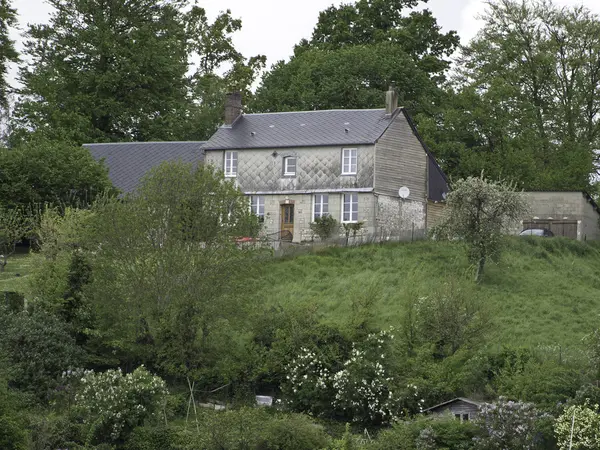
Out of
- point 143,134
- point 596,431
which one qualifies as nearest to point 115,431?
point 596,431

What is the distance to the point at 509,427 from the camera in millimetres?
33344

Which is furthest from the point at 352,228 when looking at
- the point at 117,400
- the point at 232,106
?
the point at 117,400

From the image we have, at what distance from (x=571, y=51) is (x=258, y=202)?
21.0 meters

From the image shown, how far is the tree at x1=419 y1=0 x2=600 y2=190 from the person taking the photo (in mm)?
65438

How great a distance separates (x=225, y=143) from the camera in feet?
193

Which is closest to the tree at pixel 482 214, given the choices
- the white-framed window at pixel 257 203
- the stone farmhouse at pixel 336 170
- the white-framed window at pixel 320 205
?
the stone farmhouse at pixel 336 170

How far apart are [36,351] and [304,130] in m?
22.5

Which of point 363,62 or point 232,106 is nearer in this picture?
point 232,106

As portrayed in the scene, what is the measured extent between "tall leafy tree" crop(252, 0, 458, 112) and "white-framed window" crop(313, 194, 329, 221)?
13304mm

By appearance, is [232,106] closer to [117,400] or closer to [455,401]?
[117,400]

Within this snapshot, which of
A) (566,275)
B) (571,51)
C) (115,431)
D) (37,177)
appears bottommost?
(115,431)

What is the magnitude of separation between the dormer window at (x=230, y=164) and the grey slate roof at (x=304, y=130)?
40 centimetres

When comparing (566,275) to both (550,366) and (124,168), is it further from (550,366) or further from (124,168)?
(124,168)

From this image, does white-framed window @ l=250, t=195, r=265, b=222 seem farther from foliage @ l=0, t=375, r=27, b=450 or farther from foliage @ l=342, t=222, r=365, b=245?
foliage @ l=0, t=375, r=27, b=450
